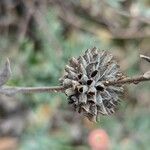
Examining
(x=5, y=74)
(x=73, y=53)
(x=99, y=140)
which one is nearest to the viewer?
(x=5, y=74)

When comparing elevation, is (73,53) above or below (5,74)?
above

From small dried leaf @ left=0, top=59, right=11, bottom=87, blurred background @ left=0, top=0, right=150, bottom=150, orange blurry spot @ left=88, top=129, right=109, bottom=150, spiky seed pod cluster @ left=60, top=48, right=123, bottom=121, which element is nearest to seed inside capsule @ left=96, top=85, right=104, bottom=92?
spiky seed pod cluster @ left=60, top=48, right=123, bottom=121

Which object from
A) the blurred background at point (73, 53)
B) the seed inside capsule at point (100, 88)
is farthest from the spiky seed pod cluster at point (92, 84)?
the blurred background at point (73, 53)

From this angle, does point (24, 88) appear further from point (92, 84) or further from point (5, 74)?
point (92, 84)

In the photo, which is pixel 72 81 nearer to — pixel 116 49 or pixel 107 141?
pixel 107 141

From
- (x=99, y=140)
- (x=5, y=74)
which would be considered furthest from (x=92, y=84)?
(x=99, y=140)

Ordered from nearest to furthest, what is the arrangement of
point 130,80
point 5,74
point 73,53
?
point 130,80
point 5,74
point 73,53

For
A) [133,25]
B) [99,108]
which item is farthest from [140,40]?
[99,108]
